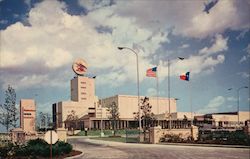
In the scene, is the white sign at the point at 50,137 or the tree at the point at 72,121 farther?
the tree at the point at 72,121

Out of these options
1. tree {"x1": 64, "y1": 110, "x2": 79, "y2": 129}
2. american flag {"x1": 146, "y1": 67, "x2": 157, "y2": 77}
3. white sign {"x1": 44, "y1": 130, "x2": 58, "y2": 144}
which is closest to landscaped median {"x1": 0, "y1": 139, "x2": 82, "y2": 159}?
white sign {"x1": 44, "y1": 130, "x2": 58, "y2": 144}

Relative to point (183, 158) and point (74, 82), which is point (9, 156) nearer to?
point (183, 158)

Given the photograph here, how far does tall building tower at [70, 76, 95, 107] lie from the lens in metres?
186

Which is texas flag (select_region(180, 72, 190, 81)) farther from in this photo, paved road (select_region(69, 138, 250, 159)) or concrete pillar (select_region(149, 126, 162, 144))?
paved road (select_region(69, 138, 250, 159))

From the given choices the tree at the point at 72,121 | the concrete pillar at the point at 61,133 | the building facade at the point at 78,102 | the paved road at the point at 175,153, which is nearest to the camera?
the paved road at the point at 175,153

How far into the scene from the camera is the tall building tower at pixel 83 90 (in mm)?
185875

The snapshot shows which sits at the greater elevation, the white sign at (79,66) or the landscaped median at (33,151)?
the white sign at (79,66)

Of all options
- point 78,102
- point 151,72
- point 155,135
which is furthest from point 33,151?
point 78,102

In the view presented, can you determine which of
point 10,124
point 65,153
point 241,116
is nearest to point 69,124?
point 241,116

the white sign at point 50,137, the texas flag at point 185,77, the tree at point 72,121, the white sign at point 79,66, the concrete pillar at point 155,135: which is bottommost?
the tree at point 72,121

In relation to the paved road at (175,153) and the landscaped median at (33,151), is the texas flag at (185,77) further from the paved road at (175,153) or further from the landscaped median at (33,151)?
→ the landscaped median at (33,151)

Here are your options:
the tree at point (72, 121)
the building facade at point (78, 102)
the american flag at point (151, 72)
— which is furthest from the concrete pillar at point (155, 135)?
the building facade at point (78, 102)

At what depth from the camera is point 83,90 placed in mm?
187500

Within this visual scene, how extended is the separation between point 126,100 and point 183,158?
546 feet
